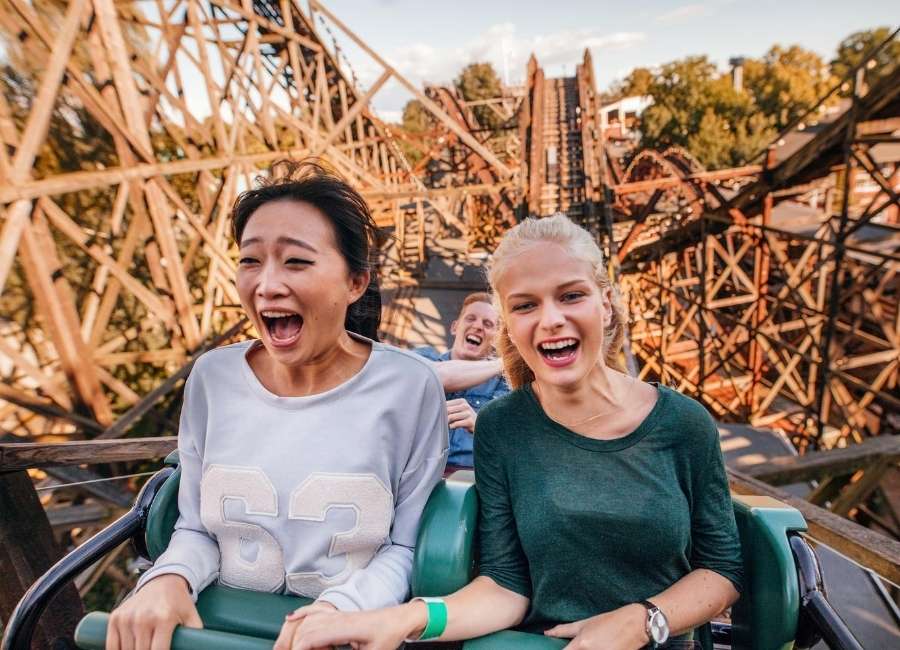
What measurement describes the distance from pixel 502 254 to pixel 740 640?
47.2 inches

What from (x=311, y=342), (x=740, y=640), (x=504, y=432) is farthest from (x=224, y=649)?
(x=740, y=640)

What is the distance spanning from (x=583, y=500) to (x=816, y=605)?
0.52 metres

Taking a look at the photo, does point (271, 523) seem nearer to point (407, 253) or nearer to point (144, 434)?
point (144, 434)

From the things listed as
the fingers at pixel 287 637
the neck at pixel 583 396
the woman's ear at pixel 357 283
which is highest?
the woman's ear at pixel 357 283

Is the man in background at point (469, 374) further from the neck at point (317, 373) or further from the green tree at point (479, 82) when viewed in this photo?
the green tree at point (479, 82)

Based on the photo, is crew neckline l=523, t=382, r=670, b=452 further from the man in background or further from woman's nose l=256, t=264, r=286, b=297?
woman's nose l=256, t=264, r=286, b=297

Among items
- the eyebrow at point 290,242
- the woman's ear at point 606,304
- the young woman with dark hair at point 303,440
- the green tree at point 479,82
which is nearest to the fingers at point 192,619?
the young woman with dark hair at point 303,440

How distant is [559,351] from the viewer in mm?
1343

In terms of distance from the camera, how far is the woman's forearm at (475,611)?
1.16 metres

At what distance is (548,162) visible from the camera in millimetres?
9023

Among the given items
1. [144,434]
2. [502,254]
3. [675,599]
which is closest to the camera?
[675,599]

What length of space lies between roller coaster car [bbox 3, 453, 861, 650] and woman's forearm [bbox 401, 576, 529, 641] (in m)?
0.03

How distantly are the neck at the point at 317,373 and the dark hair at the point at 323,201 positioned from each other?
0.23 metres

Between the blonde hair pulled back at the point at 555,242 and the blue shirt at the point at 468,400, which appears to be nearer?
the blonde hair pulled back at the point at 555,242
